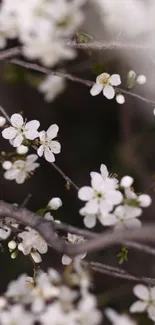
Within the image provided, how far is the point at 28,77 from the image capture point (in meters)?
2.10

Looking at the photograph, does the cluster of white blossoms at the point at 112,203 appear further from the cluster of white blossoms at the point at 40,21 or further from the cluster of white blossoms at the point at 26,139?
the cluster of white blossoms at the point at 40,21

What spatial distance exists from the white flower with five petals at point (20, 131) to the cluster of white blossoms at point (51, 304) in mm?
347

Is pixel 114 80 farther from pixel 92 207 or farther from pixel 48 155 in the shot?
pixel 92 207

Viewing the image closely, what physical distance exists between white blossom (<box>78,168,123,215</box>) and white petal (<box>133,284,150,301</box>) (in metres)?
0.16

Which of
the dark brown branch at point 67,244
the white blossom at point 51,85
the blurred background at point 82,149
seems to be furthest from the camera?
the blurred background at point 82,149

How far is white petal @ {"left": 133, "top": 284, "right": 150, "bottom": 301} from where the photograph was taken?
1181 mm

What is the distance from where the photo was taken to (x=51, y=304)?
1072mm

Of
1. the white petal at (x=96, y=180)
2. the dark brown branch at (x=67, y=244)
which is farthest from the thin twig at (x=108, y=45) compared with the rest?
the dark brown branch at (x=67, y=244)

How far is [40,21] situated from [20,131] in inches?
15.0

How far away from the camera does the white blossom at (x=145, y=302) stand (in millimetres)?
1187

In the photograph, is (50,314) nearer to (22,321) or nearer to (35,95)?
(22,321)

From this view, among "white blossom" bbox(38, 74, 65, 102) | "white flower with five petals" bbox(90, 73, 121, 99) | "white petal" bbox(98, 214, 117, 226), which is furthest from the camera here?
"white blossom" bbox(38, 74, 65, 102)

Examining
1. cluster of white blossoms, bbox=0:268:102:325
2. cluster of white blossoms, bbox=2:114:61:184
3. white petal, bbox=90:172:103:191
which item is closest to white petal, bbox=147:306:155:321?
cluster of white blossoms, bbox=0:268:102:325

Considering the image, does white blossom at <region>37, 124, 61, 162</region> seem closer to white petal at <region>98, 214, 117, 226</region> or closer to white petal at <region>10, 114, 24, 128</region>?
white petal at <region>10, 114, 24, 128</region>
